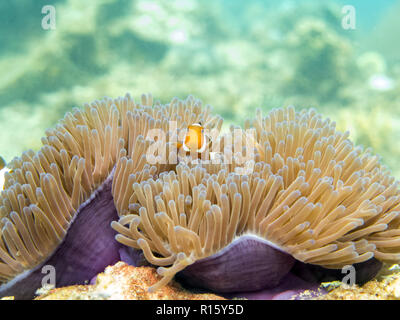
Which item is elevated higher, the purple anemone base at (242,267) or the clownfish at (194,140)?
the clownfish at (194,140)

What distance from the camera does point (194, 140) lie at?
63.8 inches

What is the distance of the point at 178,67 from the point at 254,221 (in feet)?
16.3

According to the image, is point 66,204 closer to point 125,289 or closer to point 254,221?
point 125,289

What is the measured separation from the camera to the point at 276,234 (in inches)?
49.6

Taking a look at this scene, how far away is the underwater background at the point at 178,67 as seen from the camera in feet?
16.4

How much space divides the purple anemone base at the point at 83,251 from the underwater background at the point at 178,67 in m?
3.61

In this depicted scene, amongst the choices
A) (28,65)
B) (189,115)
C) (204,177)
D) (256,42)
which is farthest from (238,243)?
(256,42)

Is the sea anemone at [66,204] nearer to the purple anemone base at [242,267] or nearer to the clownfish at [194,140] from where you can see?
the clownfish at [194,140]

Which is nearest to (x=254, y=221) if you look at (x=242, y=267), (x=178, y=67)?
(x=242, y=267)

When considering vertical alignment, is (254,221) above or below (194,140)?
below

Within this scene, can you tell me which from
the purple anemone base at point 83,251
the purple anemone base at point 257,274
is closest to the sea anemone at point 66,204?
the purple anemone base at point 83,251

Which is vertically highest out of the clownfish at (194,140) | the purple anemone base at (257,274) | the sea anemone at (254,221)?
the clownfish at (194,140)

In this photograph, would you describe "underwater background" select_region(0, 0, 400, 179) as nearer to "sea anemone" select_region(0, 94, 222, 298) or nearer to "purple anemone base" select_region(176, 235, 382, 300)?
"sea anemone" select_region(0, 94, 222, 298)
